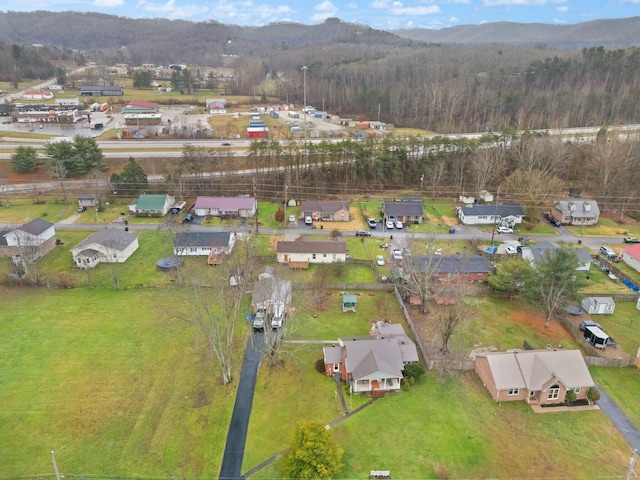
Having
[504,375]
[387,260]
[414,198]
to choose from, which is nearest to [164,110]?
[414,198]

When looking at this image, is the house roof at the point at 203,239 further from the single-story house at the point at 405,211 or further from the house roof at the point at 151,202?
the single-story house at the point at 405,211

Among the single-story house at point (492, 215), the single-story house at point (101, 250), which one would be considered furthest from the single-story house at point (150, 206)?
the single-story house at point (492, 215)

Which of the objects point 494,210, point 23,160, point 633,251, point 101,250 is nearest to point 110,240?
point 101,250

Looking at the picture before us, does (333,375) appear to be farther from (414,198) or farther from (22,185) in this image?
(22,185)

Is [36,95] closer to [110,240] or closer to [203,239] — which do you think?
[110,240]

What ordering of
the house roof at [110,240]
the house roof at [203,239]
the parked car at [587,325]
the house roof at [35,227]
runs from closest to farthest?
the parked car at [587,325] → the house roof at [110,240] → the house roof at [35,227] → the house roof at [203,239]
